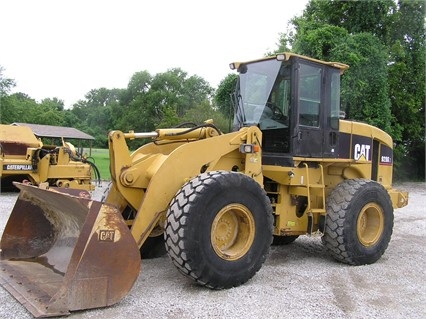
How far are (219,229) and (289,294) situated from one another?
0.94 metres

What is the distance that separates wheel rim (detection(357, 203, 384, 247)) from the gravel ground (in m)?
0.35

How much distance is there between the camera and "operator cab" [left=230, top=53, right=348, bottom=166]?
18.9ft

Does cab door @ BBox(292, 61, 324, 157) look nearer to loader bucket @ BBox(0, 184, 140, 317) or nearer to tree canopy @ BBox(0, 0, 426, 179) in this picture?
loader bucket @ BBox(0, 184, 140, 317)

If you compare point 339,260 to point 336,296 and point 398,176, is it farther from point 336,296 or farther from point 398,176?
point 398,176

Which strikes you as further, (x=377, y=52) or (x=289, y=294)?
(x=377, y=52)

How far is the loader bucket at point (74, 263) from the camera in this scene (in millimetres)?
3838

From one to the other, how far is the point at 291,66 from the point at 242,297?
2.87 metres

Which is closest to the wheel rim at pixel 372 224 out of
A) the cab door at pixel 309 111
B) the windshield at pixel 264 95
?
the cab door at pixel 309 111

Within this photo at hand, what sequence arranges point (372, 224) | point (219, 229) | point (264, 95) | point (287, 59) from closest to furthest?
point (219, 229) → point (287, 59) → point (264, 95) → point (372, 224)

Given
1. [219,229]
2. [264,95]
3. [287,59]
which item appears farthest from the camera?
[264,95]

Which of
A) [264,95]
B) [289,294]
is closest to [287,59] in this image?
[264,95]

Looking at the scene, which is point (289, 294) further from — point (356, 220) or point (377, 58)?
point (377, 58)

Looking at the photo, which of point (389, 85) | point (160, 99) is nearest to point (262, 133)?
point (389, 85)

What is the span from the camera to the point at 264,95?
5941 mm
